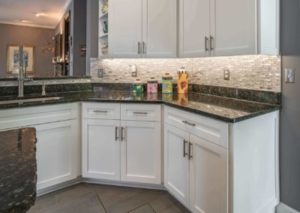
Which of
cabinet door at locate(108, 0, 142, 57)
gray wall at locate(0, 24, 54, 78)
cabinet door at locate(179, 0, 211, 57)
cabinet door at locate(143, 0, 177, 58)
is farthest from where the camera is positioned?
gray wall at locate(0, 24, 54, 78)

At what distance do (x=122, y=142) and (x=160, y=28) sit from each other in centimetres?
131

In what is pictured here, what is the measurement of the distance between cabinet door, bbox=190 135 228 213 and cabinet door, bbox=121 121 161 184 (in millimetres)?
548

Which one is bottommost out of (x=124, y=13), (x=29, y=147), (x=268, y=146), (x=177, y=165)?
(x=177, y=165)

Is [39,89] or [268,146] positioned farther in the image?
[39,89]

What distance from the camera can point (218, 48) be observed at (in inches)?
85.5

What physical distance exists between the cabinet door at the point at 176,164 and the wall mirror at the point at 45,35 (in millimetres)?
2079

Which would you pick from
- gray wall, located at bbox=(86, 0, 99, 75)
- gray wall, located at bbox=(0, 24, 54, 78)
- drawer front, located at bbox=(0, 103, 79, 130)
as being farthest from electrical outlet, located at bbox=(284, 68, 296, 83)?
gray wall, located at bbox=(0, 24, 54, 78)

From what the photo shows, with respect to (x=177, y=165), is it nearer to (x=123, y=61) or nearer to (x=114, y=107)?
(x=114, y=107)

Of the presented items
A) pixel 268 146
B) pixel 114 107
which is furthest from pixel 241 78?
pixel 114 107

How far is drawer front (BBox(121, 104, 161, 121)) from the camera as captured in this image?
2.42 m

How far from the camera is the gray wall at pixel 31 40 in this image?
442cm

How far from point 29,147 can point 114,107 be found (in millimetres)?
1668

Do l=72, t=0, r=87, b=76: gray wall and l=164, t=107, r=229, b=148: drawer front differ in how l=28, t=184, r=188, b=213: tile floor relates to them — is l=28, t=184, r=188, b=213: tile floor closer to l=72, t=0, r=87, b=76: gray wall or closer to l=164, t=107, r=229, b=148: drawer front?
l=164, t=107, r=229, b=148: drawer front

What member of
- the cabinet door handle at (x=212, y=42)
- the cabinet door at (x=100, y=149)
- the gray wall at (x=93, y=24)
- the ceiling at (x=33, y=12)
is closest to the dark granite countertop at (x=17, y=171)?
the cabinet door at (x=100, y=149)
